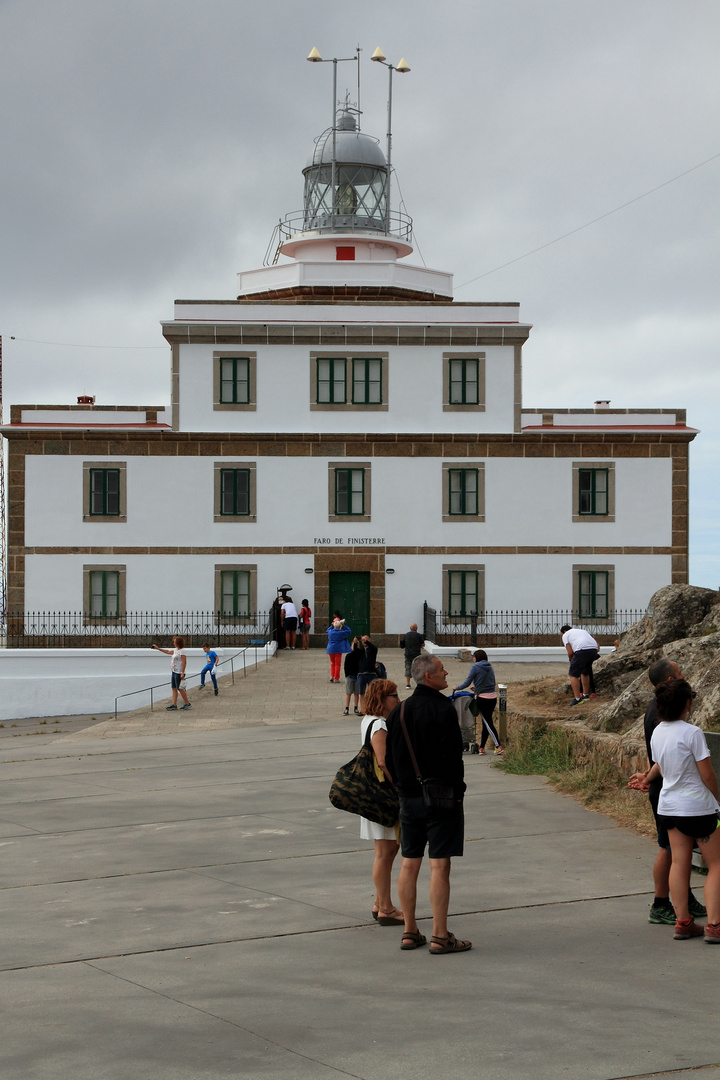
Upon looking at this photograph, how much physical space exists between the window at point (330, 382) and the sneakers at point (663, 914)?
30.7 meters

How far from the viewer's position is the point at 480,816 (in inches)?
459

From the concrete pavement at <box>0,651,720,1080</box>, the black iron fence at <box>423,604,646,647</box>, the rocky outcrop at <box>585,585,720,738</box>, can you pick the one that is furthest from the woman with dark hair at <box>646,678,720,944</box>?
the black iron fence at <box>423,604,646,647</box>

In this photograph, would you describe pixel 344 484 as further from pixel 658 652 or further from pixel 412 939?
pixel 412 939

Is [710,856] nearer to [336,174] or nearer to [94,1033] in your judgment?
[94,1033]

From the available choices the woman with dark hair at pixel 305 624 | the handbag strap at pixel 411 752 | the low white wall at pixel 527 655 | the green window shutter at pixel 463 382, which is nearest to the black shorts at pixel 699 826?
the handbag strap at pixel 411 752

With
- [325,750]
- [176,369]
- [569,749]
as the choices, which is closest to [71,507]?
[176,369]

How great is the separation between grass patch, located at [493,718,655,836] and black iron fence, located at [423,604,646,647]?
65.2 ft

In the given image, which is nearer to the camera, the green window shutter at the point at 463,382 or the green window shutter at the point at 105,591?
the green window shutter at the point at 105,591

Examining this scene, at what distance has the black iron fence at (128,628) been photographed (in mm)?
36219

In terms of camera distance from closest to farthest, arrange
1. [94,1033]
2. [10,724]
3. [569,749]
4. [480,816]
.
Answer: [94,1033], [480,816], [569,749], [10,724]

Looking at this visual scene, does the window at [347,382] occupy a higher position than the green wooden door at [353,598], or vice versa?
the window at [347,382]

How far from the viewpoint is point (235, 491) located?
3722cm

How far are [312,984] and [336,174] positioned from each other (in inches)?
1513

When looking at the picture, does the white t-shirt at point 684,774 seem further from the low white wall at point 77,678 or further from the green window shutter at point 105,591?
the green window shutter at point 105,591
